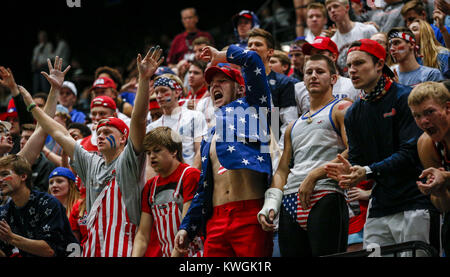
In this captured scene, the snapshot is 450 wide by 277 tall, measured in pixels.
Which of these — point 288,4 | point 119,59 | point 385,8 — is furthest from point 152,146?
point 119,59

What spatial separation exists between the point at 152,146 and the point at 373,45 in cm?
206

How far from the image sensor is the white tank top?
495 cm

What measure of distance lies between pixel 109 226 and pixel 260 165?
1577 millimetres

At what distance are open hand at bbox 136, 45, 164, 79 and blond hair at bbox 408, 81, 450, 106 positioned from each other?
83.9 inches

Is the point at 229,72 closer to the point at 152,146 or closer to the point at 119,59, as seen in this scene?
the point at 152,146

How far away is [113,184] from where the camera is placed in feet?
18.7

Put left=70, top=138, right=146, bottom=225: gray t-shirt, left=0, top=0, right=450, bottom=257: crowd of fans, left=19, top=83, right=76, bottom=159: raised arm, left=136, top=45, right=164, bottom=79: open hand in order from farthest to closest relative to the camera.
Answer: left=19, top=83, right=76, bottom=159: raised arm, left=70, top=138, right=146, bottom=225: gray t-shirt, left=136, top=45, right=164, bottom=79: open hand, left=0, top=0, right=450, bottom=257: crowd of fans

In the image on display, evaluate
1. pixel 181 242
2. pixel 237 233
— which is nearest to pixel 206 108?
pixel 181 242

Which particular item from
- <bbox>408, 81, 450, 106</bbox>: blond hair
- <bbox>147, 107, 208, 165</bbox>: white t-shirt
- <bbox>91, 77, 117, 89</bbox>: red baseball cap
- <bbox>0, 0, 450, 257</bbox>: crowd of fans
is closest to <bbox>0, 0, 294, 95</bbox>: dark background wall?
<bbox>91, 77, 117, 89</bbox>: red baseball cap

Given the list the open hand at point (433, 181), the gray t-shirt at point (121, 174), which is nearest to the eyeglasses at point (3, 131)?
the gray t-shirt at point (121, 174)

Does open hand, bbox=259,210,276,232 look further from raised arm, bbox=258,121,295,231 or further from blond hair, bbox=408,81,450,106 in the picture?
blond hair, bbox=408,81,450,106

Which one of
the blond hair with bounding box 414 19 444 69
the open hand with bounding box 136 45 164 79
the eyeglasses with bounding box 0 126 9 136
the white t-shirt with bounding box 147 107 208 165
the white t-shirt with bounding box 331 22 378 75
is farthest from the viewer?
the white t-shirt with bounding box 331 22 378 75

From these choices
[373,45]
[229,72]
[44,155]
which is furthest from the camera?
[44,155]

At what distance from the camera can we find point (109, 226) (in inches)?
221
